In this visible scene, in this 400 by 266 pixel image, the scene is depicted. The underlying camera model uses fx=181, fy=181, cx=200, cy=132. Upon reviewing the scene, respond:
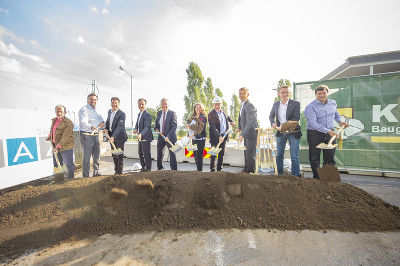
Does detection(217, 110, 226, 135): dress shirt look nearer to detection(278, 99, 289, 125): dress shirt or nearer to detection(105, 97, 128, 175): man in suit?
detection(278, 99, 289, 125): dress shirt

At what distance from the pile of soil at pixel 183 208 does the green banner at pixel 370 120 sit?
267 centimetres

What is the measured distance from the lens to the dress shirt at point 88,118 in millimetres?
4391

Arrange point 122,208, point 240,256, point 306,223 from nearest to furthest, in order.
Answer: point 240,256 → point 306,223 → point 122,208

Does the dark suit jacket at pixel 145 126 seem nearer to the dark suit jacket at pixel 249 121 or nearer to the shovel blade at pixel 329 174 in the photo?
the dark suit jacket at pixel 249 121

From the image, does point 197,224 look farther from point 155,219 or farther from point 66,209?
point 66,209

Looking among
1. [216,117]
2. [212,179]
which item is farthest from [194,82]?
[212,179]

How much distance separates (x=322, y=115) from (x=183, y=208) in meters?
3.30

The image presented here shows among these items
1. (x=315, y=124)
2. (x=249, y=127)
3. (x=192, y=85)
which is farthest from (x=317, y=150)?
(x=192, y=85)

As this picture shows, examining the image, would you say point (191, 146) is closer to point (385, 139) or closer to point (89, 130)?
point (89, 130)

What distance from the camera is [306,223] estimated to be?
2.37 m

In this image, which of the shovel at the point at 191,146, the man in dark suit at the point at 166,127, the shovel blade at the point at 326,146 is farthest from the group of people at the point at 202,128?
the shovel blade at the point at 326,146

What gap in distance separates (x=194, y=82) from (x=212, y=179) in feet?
59.7

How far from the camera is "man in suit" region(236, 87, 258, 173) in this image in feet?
13.4

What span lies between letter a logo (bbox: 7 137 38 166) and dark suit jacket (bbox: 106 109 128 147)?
2040 mm
